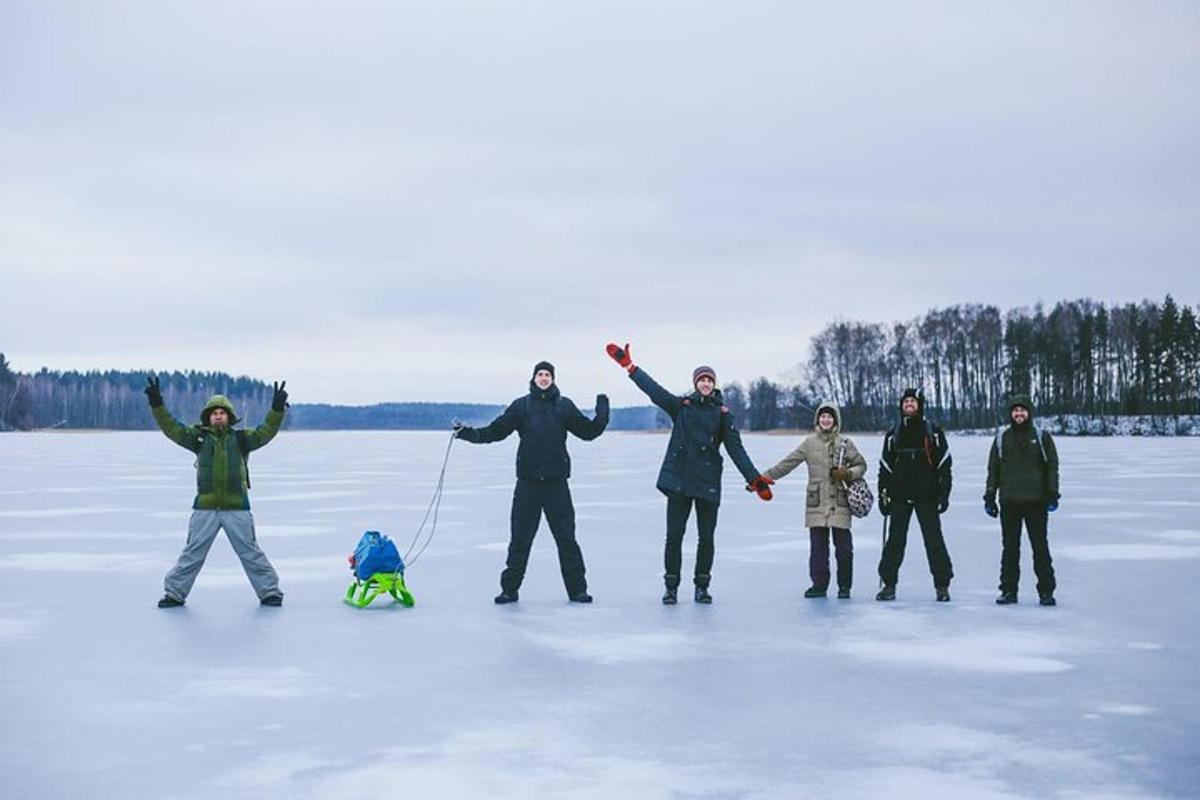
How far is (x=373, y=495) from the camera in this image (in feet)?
65.3

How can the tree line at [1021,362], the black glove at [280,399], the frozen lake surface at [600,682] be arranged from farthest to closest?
the tree line at [1021,362], the black glove at [280,399], the frozen lake surface at [600,682]

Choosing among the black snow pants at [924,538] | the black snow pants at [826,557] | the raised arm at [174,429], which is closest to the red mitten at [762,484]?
the black snow pants at [826,557]

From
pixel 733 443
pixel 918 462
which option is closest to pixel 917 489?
pixel 918 462

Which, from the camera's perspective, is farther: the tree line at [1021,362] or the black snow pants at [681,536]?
the tree line at [1021,362]

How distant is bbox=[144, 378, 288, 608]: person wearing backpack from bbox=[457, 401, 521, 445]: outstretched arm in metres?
1.39

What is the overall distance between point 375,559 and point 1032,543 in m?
4.69

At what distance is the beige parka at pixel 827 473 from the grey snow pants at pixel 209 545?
3.73 m

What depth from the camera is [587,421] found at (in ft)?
27.8

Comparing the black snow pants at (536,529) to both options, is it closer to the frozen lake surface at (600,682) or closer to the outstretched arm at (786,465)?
the frozen lake surface at (600,682)

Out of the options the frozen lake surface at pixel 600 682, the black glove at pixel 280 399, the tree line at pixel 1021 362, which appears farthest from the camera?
the tree line at pixel 1021 362

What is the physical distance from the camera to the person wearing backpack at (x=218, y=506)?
8.12 metres

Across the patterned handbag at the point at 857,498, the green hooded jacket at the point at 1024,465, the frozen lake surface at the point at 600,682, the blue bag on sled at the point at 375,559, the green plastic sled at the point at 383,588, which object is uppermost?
the green hooded jacket at the point at 1024,465

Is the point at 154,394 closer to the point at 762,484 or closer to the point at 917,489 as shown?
the point at 762,484

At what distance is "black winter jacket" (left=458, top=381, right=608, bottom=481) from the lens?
8.35 meters
